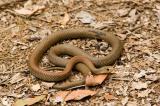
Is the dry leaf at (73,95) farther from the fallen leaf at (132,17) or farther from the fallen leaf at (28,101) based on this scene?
the fallen leaf at (132,17)

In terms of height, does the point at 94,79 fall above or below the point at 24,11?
below

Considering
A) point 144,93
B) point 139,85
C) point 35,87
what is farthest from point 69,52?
point 144,93

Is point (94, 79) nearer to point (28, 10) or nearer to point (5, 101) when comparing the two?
point (5, 101)

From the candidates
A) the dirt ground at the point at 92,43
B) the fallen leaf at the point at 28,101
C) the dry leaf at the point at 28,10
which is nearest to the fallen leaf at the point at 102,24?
the dirt ground at the point at 92,43

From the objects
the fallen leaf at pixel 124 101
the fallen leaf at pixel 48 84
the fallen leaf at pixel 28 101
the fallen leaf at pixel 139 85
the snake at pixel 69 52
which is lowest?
the fallen leaf at pixel 28 101

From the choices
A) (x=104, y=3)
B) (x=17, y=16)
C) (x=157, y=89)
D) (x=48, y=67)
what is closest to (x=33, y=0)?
(x=17, y=16)

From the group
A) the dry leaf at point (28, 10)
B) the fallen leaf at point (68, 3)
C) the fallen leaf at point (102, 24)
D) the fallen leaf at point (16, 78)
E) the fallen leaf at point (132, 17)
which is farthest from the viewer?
the fallen leaf at point (68, 3)

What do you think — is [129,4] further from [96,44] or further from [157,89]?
[157,89]

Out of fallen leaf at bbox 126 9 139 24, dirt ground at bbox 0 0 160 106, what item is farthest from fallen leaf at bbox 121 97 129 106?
fallen leaf at bbox 126 9 139 24
